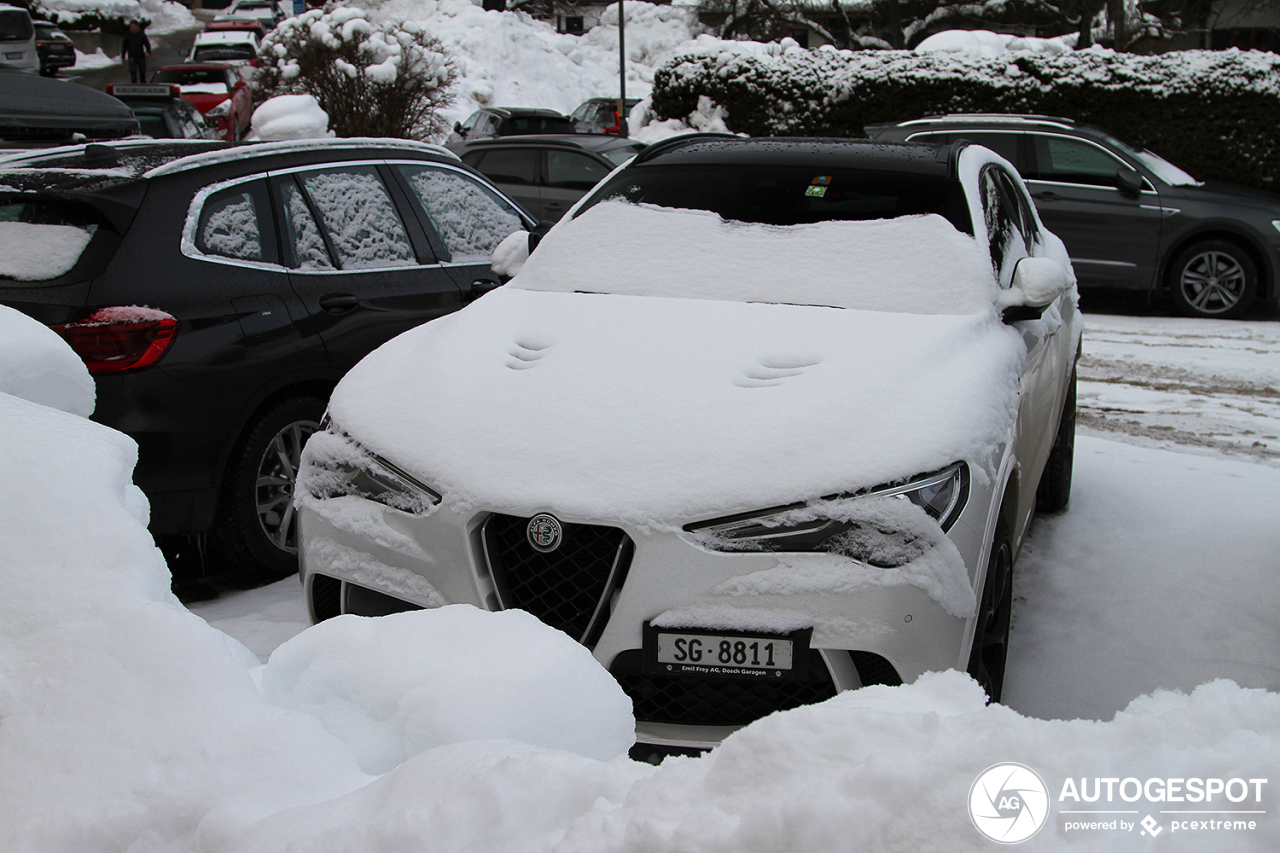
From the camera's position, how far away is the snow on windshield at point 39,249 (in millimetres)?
3783

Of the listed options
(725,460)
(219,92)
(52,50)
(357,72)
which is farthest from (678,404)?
(52,50)

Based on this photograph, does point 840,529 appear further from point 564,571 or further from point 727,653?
point 564,571

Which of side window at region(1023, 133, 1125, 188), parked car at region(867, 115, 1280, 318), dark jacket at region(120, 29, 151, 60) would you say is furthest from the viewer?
dark jacket at region(120, 29, 151, 60)

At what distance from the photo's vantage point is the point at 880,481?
2480mm

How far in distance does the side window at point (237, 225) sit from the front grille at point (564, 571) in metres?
2.12

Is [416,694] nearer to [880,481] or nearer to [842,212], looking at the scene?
[880,481]

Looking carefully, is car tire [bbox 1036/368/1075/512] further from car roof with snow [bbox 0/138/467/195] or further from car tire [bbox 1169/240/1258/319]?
car tire [bbox 1169/240/1258/319]

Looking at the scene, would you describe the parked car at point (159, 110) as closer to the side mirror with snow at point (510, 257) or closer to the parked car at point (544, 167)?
the parked car at point (544, 167)

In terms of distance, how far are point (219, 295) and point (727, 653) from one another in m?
2.54

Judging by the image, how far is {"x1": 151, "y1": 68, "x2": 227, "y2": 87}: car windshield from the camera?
25.5 metres

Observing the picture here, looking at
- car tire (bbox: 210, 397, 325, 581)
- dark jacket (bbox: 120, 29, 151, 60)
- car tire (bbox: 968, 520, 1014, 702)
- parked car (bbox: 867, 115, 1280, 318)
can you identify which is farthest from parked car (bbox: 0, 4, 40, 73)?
car tire (bbox: 968, 520, 1014, 702)

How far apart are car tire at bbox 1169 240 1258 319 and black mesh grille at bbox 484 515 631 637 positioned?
966cm

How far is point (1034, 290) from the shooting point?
346 centimetres

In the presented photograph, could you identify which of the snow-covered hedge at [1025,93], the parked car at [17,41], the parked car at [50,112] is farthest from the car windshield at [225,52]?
the parked car at [50,112]
